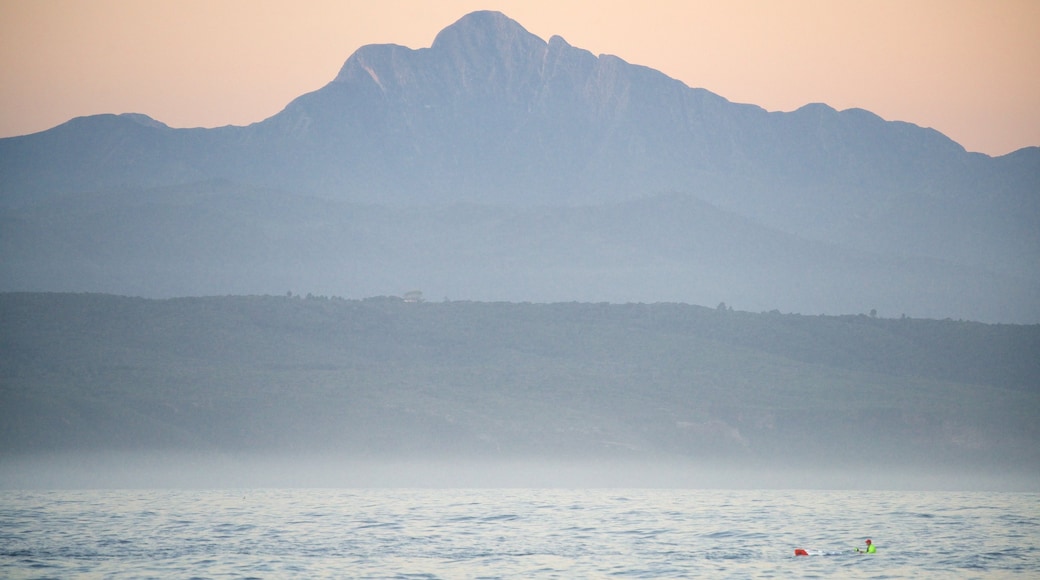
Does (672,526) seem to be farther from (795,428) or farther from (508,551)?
(795,428)

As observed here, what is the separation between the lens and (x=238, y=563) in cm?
6788

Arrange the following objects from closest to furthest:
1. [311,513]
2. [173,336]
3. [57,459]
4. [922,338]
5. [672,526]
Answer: [672,526] → [311,513] → [57,459] → [173,336] → [922,338]

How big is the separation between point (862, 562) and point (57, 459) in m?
78.6

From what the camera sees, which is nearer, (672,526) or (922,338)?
(672,526)

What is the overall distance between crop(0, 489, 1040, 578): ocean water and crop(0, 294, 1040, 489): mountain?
2775 cm

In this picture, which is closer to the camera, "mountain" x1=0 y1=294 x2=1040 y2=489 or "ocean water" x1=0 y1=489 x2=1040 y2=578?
"ocean water" x1=0 y1=489 x2=1040 y2=578

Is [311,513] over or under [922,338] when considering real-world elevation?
under

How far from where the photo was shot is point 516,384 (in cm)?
15938

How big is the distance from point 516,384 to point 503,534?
261 feet

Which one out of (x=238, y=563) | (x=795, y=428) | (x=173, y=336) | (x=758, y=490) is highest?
(x=173, y=336)

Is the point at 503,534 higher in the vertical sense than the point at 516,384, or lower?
lower

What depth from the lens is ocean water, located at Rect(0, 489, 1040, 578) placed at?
220 ft

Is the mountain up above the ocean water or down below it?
above

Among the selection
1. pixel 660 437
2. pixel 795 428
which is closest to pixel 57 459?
pixel 660 437
